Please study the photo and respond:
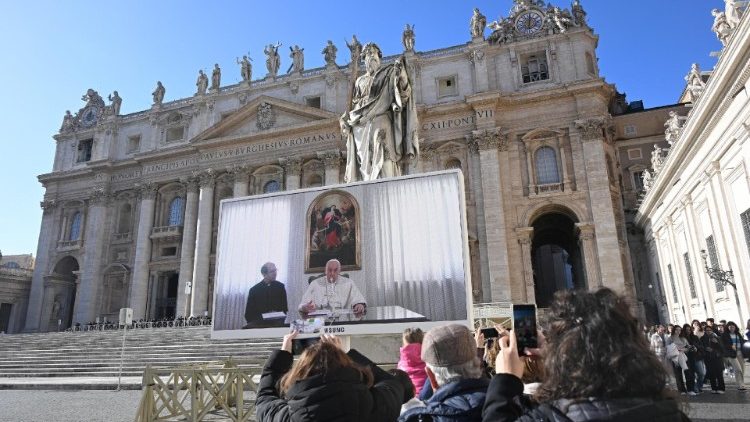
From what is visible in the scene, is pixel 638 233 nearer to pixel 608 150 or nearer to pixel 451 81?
pixel 608 150

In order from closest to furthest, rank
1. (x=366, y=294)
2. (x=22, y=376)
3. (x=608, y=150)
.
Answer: (x=366, y=294) < (x=22, y=376) < (x=608, y=150)

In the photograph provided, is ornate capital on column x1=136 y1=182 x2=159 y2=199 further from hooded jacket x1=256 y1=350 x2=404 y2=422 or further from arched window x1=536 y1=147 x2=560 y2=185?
hooded jacket x1=256 y1=350 x2=404 y2=422

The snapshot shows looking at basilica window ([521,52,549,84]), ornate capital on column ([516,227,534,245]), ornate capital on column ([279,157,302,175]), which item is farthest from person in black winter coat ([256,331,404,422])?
basilica window ([521,52,549,84])

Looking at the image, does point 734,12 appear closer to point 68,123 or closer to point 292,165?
point 292,165

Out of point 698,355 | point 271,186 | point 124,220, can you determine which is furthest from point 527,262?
point 124,220

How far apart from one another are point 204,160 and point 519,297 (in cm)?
2242

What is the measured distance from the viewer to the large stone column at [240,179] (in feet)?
106

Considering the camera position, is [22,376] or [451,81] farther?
[451,81]

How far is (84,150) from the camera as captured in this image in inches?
1582

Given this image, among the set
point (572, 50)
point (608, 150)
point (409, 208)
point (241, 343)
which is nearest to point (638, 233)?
point (608, 150)

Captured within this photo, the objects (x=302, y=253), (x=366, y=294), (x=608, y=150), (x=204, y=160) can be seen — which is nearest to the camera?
(x=366, y=294)

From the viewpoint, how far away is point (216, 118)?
35.4 m

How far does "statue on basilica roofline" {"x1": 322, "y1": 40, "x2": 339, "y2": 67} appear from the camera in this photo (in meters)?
33.5

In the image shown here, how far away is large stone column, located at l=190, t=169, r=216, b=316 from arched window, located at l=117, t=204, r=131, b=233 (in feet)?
24.8
